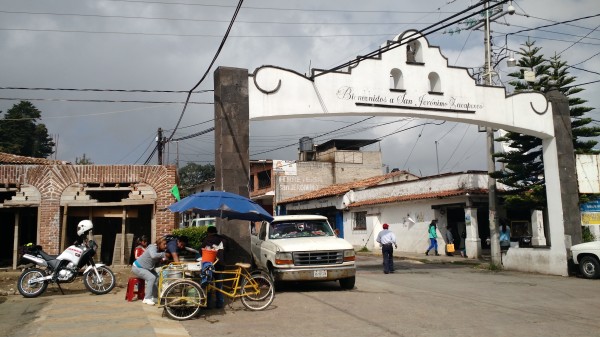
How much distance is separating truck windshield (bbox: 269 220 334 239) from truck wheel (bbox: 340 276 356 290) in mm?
1251

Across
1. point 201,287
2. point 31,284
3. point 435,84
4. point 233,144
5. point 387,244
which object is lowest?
point 31,284

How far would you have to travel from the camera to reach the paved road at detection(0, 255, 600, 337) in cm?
733

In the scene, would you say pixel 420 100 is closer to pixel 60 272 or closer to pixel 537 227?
pixel 60 272

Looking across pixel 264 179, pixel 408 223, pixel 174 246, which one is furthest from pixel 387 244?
pixel 264 179

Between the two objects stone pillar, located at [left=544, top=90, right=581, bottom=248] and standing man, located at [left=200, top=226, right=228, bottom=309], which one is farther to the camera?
stone pillar, located at [left=544, top=90, right=581, bottom=248]

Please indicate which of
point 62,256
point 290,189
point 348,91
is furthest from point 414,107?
point 290,189

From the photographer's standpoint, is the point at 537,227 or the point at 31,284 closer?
the point at 31,284

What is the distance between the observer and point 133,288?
33.1ft

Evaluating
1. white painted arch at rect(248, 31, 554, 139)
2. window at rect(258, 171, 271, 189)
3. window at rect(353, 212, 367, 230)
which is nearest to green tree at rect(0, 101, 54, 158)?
window at rect(258, 171, 271, 189)

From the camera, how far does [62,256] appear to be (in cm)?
1119

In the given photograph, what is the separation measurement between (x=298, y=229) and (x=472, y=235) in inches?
524

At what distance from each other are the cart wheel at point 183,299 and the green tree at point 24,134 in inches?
Answer: 1765

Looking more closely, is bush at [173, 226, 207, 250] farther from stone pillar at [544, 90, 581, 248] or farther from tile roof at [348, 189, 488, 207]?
A: stone pillar at [544, 90, 581, 248]

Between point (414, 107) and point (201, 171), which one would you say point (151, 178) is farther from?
point (201, 171)
